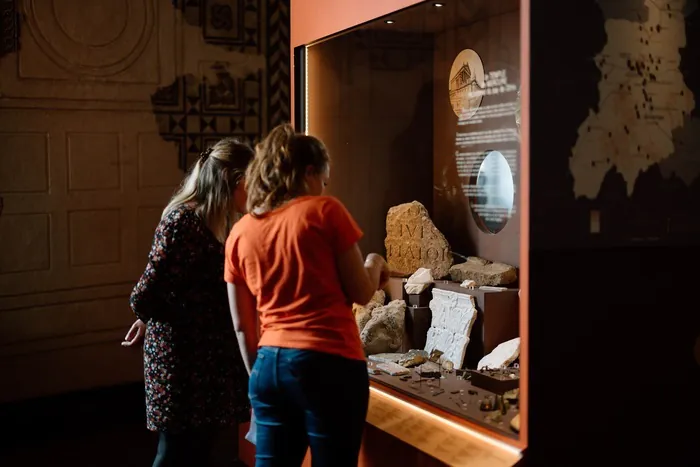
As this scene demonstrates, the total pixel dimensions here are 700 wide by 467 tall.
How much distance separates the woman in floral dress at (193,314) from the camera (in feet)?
9.78

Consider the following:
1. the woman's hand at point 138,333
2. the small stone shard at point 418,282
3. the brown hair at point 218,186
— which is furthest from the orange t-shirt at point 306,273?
the small stone shard at point 418,282

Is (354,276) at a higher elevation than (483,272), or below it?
higher

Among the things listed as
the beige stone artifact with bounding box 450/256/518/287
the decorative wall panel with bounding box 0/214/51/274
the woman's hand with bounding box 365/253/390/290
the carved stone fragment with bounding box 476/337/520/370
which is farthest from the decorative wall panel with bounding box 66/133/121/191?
the woman's hand with bounding box 365/253/390/290

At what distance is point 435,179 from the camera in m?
4.34

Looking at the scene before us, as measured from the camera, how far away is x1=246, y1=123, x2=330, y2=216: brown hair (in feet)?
8.52

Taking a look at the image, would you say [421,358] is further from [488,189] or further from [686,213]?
[686,213]

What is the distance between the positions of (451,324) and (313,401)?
1.47 m

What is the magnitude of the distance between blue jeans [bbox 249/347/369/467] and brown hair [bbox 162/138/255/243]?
61 cm

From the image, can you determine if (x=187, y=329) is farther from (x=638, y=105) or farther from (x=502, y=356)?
(x=638, y=105)

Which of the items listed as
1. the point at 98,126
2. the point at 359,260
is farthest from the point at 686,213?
the point at 98,126

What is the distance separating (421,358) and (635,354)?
121 cm

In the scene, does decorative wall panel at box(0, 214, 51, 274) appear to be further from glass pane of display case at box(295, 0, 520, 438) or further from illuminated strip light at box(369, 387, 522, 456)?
illuminated strip light at box(369, 387, 522, 456)

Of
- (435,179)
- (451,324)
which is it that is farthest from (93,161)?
(451,324)

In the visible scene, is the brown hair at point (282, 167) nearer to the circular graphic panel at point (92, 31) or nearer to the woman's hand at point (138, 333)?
the woman's hand at point (138, 333)
